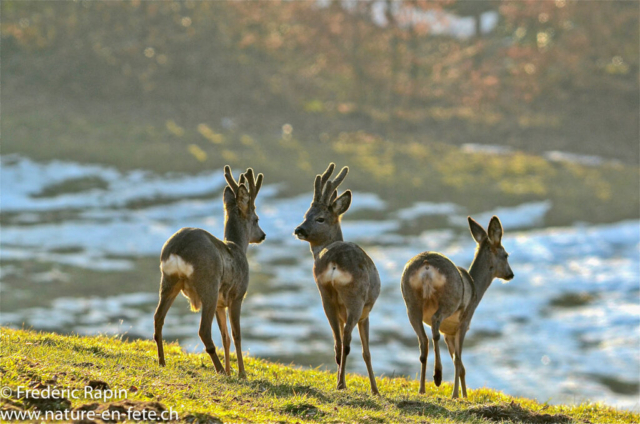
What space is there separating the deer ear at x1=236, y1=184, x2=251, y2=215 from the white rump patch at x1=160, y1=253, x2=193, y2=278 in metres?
1.94

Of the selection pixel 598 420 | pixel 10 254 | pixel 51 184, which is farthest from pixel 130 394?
pixel 51 184

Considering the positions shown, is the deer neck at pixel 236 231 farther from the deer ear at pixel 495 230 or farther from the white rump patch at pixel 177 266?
the deer ear at pixel 495 230

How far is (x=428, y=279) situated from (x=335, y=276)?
49.6 inches

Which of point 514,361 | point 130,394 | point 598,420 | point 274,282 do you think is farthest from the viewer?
point 274,282

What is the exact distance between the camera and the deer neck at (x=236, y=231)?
11.8m

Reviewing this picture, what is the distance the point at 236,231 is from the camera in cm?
1188

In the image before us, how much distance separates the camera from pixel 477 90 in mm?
50062

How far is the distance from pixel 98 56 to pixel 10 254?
21.0 meters

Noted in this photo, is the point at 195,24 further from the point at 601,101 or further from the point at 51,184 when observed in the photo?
the point at 601,101

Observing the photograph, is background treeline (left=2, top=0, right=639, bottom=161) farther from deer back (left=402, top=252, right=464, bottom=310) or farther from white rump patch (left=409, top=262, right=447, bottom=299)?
white rump patch (left=409, top=262, right=447, bottom=299)

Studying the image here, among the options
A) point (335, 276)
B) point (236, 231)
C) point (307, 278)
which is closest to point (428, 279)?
point (335, 276)

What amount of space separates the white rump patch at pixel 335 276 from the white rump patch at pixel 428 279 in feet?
3.36

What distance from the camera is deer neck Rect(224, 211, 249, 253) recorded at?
11828 mm

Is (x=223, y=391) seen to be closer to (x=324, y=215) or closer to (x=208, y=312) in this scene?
(x=208, y=312)
